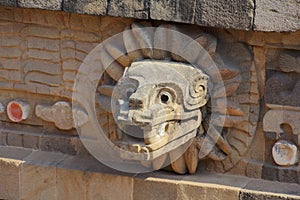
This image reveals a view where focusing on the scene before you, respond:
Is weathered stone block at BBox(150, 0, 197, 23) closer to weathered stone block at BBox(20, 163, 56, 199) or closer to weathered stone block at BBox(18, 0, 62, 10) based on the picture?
weathered stone block at BBox(18, 0, 62, 10)

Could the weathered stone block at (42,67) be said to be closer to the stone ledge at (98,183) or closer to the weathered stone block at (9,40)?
the weathered stone block at (9,40)

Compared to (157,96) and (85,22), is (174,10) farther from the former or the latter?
(85,22)

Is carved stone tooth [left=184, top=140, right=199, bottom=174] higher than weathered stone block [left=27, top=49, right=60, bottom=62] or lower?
lower

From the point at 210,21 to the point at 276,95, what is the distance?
52cm

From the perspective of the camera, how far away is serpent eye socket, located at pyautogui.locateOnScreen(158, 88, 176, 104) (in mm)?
4320

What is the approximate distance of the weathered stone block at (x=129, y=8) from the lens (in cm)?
448

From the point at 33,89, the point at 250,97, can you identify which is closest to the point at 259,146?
the point at 250,97

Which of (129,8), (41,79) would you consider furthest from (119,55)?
(41,79)

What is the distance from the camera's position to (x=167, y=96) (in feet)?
14.2

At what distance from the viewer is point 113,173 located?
4.83m

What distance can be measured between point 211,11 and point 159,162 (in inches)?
34.7

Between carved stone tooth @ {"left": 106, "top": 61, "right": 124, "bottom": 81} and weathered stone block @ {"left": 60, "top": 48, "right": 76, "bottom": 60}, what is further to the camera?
weathered stone block @ {"left": 60, "top": 48, "right": 76, "bottom": 60}

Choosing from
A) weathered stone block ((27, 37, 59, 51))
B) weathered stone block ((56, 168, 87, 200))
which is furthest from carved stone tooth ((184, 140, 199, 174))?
weathered stone block ((27, 37, 59, 51))

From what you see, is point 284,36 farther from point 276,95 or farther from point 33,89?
point 33,89
